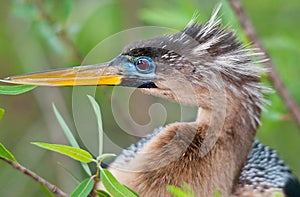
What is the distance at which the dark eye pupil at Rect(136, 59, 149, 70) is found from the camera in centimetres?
331

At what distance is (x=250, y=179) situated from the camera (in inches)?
145

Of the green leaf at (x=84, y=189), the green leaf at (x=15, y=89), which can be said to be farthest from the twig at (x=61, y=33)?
the green leaf at (x=84, y=189)

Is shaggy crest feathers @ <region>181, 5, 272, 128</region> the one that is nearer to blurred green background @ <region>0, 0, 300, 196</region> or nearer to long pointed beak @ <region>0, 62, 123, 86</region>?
long pointed beak @ <region>0, 62, 123, 86</region>

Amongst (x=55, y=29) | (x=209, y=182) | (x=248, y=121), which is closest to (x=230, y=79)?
(x=248, y=121)

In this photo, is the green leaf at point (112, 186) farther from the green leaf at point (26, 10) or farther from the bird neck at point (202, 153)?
the green leaf at point (26, 10)

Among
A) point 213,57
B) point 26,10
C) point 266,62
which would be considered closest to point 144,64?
point 213,57

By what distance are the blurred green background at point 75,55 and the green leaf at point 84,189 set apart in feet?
5.68

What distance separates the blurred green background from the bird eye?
1023 millimetres

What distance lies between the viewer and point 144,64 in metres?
3.33

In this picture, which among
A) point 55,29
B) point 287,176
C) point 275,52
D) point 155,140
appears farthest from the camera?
point 275,52

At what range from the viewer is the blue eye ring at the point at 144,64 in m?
3.31

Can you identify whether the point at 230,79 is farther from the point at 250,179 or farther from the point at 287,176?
the point at 287,176

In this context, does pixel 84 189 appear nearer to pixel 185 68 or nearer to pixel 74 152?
pixel 74 152

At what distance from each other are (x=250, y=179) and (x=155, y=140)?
500mm
